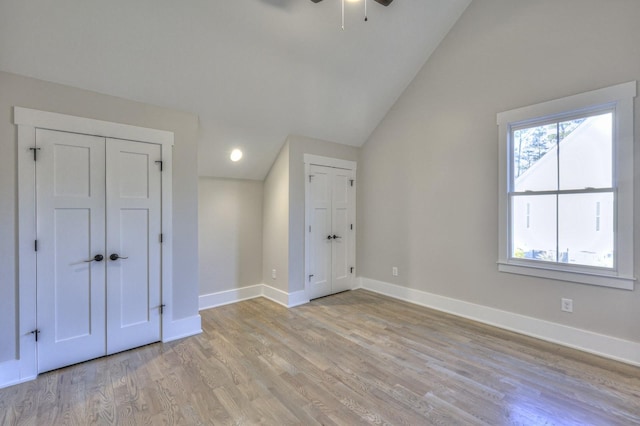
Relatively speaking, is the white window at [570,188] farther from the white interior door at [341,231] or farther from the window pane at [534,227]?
the white interior door at [341,231]

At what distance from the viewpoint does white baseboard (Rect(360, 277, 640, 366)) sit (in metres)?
2.60

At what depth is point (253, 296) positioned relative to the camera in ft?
14.7

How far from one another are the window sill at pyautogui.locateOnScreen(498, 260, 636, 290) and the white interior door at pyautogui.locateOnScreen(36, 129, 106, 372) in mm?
4197

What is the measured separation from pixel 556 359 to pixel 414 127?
3.10m

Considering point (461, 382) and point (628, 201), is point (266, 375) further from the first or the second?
point (628, 201)

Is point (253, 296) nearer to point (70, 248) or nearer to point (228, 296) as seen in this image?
point (228, 296)

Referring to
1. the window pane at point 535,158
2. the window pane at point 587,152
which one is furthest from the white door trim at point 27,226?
the window pane at point 587,152

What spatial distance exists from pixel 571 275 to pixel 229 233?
13.4 feet

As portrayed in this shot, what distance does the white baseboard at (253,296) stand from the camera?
405 cm

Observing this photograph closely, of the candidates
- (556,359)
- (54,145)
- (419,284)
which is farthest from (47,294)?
(556,359)

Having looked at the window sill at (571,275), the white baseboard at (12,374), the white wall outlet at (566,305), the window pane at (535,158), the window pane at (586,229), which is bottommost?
the white baseboard at (12,374)

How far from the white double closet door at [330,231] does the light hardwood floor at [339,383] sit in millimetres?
1260

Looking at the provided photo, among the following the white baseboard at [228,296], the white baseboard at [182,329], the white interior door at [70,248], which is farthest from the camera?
the white baseboard at [228,296]

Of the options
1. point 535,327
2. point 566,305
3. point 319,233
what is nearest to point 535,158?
point 566,305
